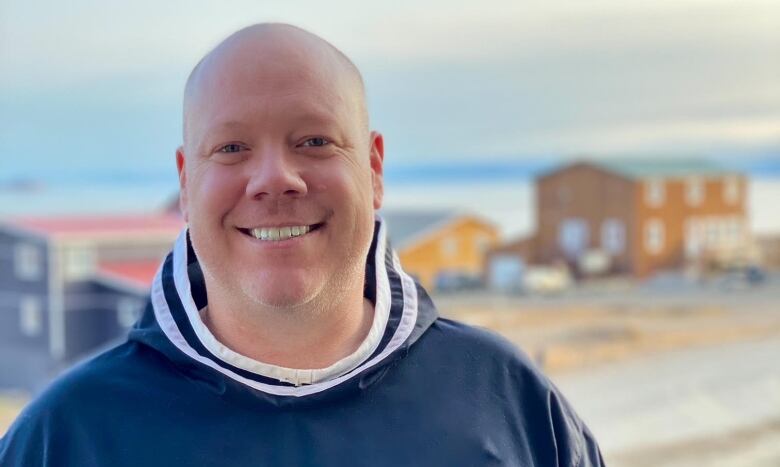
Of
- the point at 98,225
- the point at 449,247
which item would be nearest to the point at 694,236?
the point at 449,247

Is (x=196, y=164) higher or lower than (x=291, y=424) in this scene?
higher

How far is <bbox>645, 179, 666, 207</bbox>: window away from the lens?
5.05m

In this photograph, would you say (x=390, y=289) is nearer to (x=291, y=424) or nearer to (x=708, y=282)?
(x=291, y=424)

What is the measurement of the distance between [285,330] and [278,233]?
0.26 ft

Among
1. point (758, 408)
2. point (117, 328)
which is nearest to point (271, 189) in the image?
point (758, 408)

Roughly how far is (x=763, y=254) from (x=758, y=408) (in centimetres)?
168

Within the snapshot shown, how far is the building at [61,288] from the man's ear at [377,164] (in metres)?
3.35

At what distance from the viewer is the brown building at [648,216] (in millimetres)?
5008

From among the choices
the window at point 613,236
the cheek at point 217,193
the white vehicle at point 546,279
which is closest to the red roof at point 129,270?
the white vehicle at point 546,279

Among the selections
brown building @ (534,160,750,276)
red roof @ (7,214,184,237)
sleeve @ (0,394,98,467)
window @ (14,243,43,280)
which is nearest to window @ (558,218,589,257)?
brown building @ (534,160,750,276)

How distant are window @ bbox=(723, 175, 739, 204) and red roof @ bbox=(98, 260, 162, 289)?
10.2 feet

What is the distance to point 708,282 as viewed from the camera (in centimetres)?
491

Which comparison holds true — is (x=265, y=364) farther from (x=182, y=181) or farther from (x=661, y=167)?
(x=661, y=167)

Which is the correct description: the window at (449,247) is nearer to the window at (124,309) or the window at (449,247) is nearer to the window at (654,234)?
the window at (654,234)
